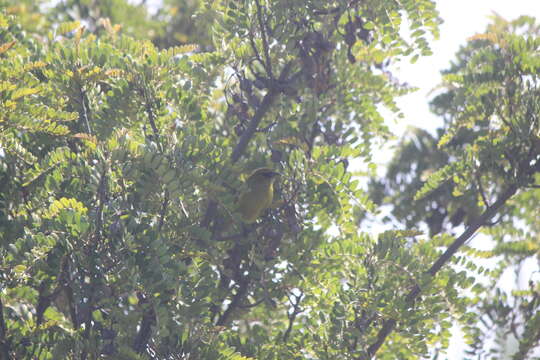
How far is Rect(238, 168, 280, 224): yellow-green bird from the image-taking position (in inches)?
135

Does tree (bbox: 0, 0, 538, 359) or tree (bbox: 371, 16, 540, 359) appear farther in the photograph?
tree (bbox: 371, 16, 540, 359)

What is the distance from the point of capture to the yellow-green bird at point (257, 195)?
3441 mm

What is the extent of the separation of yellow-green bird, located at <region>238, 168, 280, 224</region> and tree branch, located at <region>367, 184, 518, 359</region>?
81cm

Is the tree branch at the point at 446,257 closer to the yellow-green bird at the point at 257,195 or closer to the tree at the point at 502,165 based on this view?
the tree at the point at 502,165

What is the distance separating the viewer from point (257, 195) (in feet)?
11.5

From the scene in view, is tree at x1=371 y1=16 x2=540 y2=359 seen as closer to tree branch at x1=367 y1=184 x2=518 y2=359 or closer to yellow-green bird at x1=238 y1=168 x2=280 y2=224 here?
tree branch at x1=367 y1=184 x2=518 y2=359

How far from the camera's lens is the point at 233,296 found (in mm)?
3398

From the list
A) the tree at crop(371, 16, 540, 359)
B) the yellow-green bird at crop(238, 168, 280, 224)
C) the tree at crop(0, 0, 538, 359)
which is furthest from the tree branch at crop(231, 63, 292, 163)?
the tree at crop(371, 16, 540, 359)

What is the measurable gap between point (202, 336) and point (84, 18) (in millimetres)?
5192

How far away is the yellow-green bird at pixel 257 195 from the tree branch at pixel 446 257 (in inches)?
31.7

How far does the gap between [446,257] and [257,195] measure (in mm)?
942

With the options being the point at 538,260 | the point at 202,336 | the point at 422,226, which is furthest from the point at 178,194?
the point at 422,226

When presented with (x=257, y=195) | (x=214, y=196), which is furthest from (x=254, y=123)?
(x=214, y=196)

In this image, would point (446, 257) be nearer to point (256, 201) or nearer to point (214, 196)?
point (256, 201)
